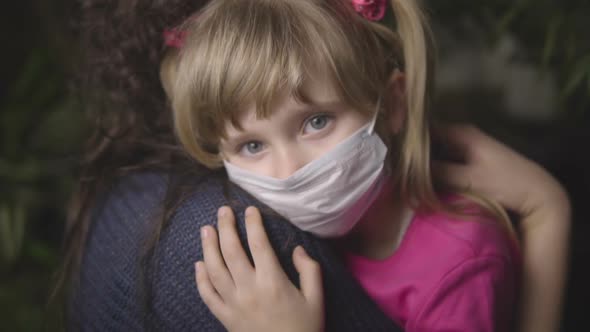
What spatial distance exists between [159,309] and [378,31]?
0.63m

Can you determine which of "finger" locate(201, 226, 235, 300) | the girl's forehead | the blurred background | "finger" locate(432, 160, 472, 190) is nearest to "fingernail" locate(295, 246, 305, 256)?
"finger" locate(201, 226, 235, 300)

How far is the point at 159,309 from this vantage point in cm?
94

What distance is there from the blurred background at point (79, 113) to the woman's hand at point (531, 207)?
262 millimetres

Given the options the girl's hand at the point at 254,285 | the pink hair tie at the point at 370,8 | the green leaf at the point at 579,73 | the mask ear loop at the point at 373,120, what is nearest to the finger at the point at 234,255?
the girl's hand at the point at 254,285

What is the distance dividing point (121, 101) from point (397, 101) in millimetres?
601

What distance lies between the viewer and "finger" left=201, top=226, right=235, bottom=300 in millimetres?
897

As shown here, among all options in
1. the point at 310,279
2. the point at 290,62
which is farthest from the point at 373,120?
the point at 310,279

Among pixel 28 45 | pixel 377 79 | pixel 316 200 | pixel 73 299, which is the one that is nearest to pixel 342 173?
pixel 316 200

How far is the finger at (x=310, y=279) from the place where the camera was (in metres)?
0.88

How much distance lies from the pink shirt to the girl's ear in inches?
7.7

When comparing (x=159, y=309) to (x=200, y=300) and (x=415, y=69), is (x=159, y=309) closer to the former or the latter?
(x=200, y=300)

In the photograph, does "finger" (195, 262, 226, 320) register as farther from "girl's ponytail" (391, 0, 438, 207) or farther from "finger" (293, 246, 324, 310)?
"girl's ponytail" (391, 0, 438, 207)

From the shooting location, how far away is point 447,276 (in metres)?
0.98

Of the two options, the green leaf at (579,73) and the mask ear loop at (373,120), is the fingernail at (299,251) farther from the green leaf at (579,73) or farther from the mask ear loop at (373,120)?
the green leaf at (579,73)
